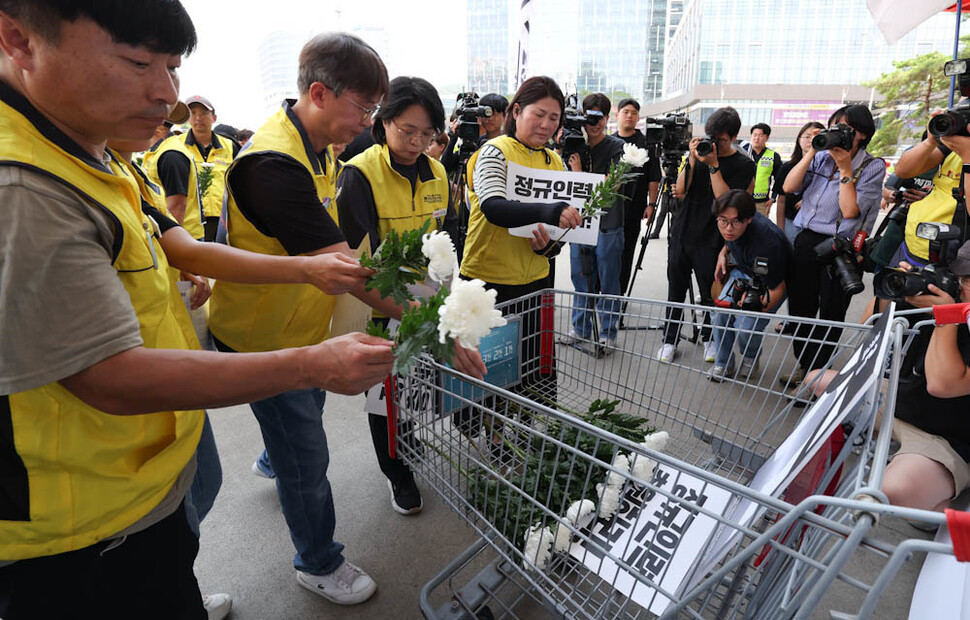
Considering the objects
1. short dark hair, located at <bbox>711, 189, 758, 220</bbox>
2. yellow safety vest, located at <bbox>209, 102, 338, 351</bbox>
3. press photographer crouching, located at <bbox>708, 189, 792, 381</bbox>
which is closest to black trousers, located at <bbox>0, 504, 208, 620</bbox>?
yellow safety vest, located at <bbox>209, 102, 338, 351</bbox>

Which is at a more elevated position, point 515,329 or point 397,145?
point 397,145

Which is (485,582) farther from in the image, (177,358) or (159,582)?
(177,358)

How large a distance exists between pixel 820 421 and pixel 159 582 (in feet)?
4.45

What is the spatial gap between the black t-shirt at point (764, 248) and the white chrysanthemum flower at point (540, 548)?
2670mm

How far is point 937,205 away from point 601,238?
→ 6.85 ft

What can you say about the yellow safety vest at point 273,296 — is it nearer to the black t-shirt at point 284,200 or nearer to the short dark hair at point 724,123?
the black t-shirt at point 284,200

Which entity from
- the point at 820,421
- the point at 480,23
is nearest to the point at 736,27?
the point at 480,23

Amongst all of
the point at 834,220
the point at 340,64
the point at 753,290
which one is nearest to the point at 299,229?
the point at 340,64

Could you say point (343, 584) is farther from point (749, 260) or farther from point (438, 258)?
point (749, 260)

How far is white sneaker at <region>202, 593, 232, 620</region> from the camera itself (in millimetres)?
1726

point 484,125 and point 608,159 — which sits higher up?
point 484,125

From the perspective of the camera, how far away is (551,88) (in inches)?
93.8

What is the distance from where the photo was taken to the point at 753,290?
10.3 ft

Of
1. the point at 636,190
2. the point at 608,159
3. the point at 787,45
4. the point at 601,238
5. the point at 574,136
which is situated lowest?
A: the point at 601,238
